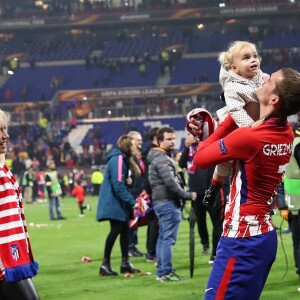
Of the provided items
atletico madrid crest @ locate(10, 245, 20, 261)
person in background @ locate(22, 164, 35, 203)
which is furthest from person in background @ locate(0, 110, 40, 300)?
person in background @ locate(22, 164, 35, 203)

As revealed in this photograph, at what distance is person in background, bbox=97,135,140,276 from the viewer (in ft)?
36.2

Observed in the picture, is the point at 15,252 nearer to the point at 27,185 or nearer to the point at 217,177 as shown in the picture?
the point at 217,177

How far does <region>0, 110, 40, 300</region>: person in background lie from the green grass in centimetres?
416

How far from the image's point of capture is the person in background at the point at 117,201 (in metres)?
11.0

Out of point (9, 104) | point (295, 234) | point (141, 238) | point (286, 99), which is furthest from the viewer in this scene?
point (9, 104)

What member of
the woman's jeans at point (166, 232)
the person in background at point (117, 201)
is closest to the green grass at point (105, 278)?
the woman's jeans at point (166, 232)

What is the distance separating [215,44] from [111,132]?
40.6 ft

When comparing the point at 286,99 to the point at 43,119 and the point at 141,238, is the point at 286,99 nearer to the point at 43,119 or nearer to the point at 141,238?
the point at 141,238

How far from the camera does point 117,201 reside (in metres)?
11.1

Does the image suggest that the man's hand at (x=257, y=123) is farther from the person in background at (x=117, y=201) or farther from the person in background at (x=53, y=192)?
the person in background at (x=53, y=192)

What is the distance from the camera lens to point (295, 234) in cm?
992

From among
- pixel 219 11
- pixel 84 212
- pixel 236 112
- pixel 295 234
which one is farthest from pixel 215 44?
pixel 236 112

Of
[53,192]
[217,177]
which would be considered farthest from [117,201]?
[53,192]

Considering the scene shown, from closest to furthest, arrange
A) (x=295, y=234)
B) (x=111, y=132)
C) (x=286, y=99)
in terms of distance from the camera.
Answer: (x=286, y=99), (x=295, y=234), (x=111, y=132)
